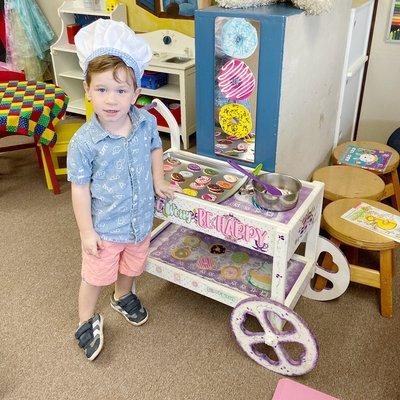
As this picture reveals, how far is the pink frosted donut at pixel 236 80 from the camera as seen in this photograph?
1309mm

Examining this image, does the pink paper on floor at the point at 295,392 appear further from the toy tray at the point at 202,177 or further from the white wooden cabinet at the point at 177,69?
the white wooden cabinet at the point at 177,69

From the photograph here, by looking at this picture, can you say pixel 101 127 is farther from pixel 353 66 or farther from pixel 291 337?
pixel 353 66

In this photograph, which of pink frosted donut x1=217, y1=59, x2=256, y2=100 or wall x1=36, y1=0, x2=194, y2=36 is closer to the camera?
pink frosted donut x1=217, y1=59, x2=256, y2=100

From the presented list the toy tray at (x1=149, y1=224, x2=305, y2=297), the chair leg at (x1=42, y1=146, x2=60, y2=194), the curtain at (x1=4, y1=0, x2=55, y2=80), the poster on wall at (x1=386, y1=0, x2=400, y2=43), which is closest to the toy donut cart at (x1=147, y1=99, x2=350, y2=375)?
the toy tray at (x1=149, y1=224, x2=305, y2=297)

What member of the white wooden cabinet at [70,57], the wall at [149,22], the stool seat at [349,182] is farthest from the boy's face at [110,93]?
the white wooden cabinet at [70,57]

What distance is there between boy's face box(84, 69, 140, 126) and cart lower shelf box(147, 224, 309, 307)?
0.54 metres

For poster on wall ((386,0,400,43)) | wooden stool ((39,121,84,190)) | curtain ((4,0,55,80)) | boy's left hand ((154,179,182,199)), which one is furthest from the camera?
curtain ((4,0,55,80))

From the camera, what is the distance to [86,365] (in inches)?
53.0

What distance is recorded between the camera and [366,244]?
140cm

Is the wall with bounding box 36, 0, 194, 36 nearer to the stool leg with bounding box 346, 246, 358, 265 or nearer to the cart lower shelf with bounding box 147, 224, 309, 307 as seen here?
the cart lower shelf with bounding box 147, 224, 309, 307

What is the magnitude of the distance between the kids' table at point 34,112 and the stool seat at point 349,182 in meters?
1.26

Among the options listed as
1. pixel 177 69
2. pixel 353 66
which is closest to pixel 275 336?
pixel 353 66

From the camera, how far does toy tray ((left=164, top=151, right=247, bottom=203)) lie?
1285 millimetres

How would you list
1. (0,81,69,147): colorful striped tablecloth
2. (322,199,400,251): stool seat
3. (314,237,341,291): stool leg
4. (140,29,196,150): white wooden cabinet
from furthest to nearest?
(140,29,196,150): white wooden cabinet, (0,81,69,147): colorful striped tablecloth, (314,237,341,291): stool leg, (322,199,400,251): stool seat
